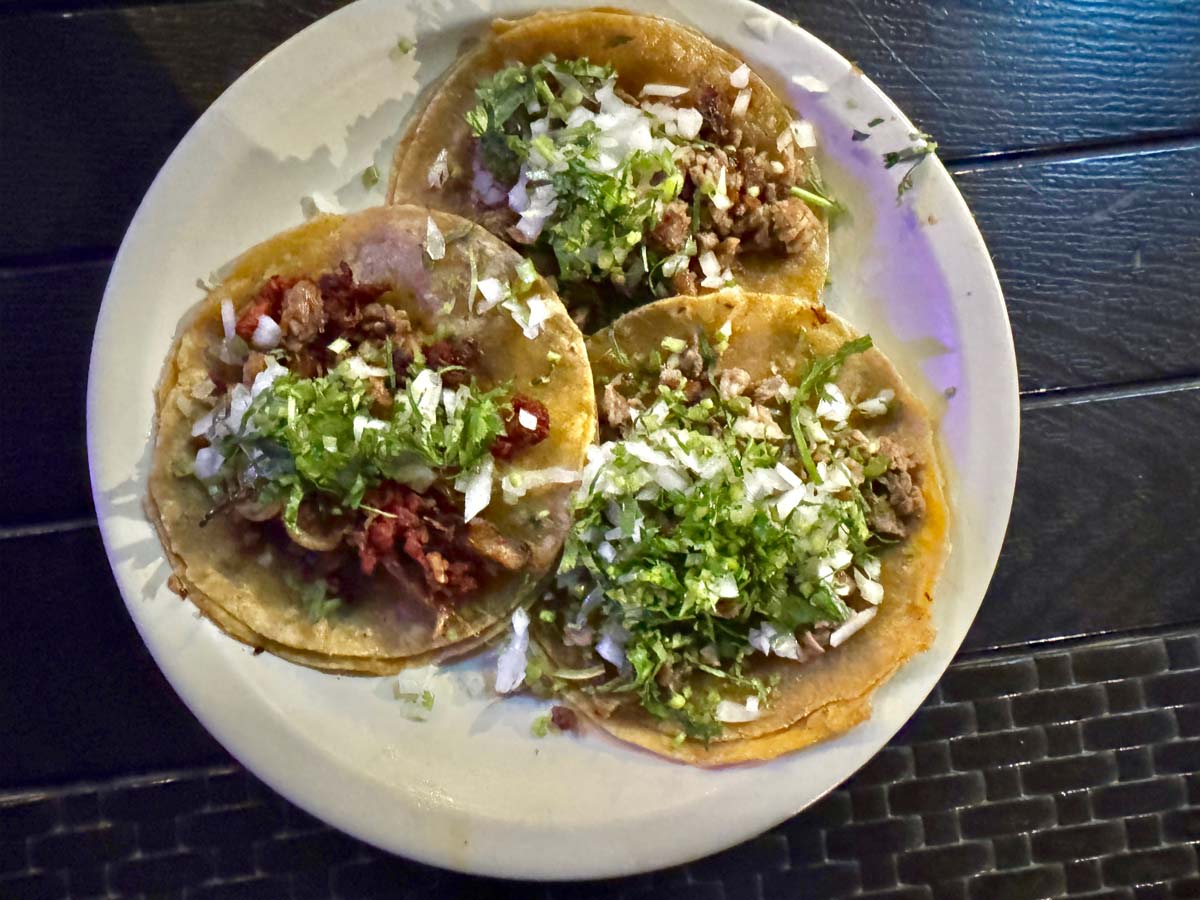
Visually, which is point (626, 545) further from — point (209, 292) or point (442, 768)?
point (209, 292)

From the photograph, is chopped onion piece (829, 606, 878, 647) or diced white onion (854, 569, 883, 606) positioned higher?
diced white onion (854, 569, 883, 606)

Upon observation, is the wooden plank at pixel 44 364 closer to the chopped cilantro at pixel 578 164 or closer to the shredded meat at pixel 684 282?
the chopped cilantro at pixel 578 164

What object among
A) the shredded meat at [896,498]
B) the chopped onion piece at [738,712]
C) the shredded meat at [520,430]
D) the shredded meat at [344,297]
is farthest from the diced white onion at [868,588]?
the shredded meat at [344,297]

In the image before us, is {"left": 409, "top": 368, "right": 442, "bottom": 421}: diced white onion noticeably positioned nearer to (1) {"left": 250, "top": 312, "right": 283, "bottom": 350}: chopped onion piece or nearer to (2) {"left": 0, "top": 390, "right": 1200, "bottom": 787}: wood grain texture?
(1) {"left": 250, "top": 312, "right": 283, "bottom": 350}: chopped onion piece

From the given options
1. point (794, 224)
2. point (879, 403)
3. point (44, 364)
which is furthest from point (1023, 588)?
point (44, 364)

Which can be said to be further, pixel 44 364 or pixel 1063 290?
pixel 1063 290

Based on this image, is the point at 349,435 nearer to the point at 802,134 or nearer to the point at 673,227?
the point at 673,227

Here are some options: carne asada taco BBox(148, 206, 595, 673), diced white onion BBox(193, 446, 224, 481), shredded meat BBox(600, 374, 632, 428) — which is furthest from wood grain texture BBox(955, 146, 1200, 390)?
diced white onion BBox(193, 446, 224, 481)
